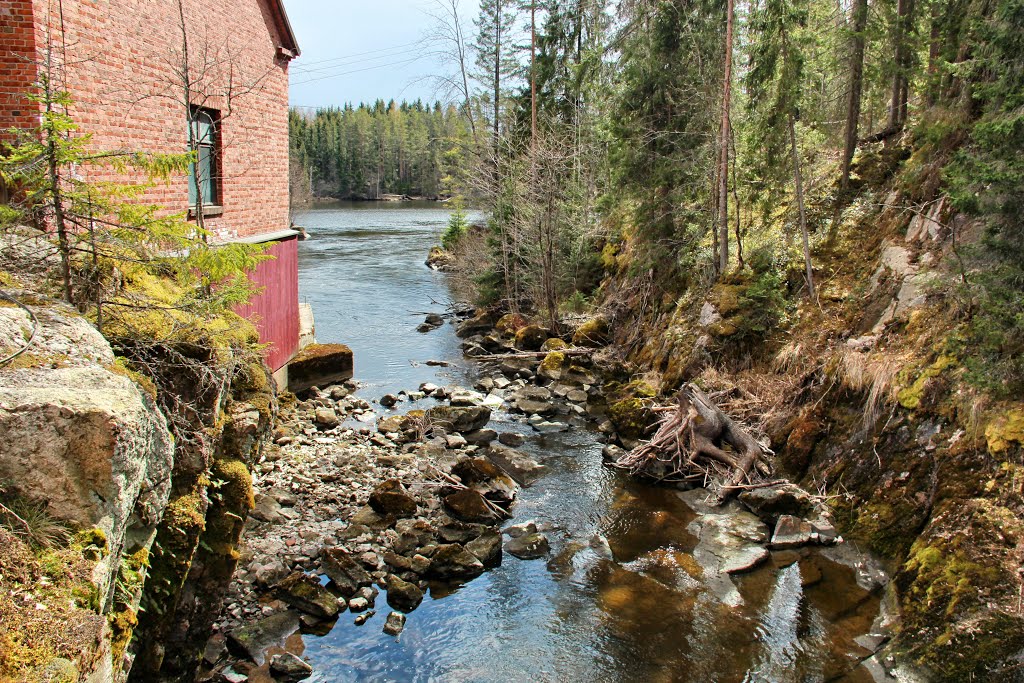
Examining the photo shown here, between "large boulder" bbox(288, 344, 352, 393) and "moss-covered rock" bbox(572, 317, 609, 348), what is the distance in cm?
648

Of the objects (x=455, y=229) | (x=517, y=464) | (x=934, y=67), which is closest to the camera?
(x=517, y=464)

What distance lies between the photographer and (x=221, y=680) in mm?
6801

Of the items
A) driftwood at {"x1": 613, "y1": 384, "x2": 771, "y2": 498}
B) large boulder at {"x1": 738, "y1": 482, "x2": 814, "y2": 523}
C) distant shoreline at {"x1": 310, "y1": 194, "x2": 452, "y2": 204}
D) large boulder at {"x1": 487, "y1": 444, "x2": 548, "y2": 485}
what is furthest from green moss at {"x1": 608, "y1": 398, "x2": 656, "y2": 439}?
distant shoreline at {"x1": 310, "y1": 194, "x2": 452, "y2": 204}

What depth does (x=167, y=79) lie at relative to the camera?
34.8 feet

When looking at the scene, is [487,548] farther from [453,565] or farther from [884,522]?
[884,522]

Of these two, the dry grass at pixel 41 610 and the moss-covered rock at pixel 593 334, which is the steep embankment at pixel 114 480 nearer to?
the dry grass at pixel 41 610

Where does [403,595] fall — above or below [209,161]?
below

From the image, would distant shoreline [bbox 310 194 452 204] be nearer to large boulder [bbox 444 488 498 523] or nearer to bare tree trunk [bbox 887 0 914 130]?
bare tree trunk [bbox 887 0 914 130]

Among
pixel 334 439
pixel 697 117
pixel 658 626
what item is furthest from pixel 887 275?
pixel 334 439

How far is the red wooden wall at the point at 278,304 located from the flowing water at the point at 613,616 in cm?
622

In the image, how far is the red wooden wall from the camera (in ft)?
44.3

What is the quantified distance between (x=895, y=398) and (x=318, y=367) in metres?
11.9

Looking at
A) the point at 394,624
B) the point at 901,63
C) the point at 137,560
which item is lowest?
the point at 394,624

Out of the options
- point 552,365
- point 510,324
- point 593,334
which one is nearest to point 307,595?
point 552,365
